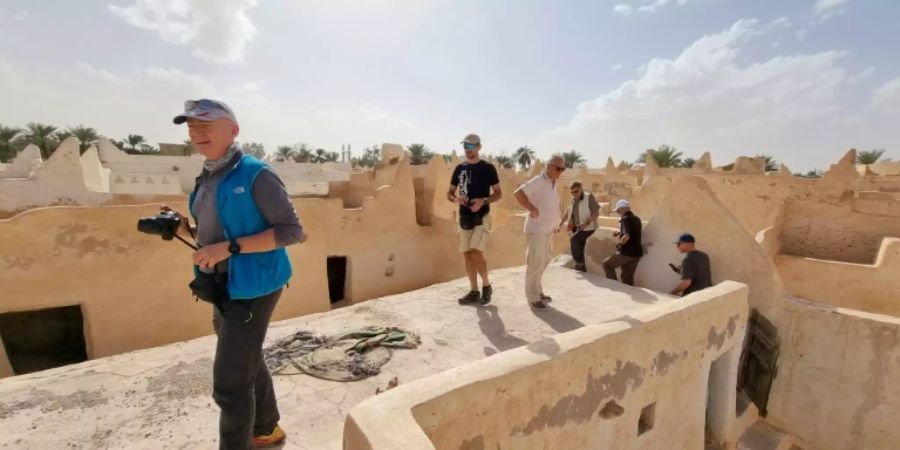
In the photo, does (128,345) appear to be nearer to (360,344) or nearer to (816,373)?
(360,344)

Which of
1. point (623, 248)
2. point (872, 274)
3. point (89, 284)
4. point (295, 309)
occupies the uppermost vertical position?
point (623, 248)

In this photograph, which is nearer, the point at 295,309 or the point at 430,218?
the point at 295,309

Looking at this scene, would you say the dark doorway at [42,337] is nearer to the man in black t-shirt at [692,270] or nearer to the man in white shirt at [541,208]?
the man in white shirt at [541,208]

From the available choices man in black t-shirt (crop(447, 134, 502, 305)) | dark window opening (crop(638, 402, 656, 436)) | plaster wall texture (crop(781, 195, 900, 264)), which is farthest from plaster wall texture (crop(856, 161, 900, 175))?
man in black t-shirt (crop(447, 134, 502, 305))

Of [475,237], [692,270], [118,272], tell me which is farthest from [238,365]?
[118,272]

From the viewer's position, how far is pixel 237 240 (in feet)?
6.21

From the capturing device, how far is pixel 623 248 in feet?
19.0

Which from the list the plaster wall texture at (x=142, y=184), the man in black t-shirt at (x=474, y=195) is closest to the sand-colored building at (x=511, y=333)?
the man in black t-shirt at (x=474, y=195)

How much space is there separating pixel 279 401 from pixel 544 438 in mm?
1759

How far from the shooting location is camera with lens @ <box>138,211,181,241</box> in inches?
81.8

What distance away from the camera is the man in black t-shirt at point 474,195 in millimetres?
4234

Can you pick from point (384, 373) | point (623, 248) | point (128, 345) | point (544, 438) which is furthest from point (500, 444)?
point (128, 345)

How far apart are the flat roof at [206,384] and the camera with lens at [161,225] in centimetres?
124

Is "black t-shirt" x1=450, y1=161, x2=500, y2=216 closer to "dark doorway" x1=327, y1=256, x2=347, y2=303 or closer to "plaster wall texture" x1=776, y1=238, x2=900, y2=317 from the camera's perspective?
"dark doorway" x1=327, y1=256, x2=347, y2=303
